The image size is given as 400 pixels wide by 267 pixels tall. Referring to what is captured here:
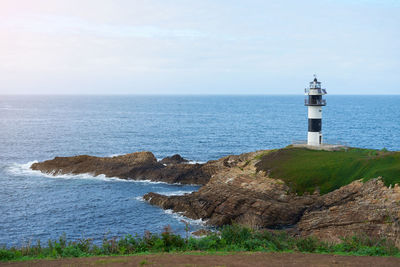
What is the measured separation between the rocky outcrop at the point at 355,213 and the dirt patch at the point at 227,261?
963 cm

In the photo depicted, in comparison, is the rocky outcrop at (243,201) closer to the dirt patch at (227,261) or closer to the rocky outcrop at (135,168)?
the rocky outcrop at (135,168)

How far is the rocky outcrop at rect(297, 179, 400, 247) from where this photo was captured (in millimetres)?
27453

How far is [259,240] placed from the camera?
67.2 ft

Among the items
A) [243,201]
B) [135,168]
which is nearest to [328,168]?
[243,201]

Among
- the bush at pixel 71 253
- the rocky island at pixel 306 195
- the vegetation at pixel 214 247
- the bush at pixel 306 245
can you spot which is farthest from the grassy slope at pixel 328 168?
the bush at pixel 71 253

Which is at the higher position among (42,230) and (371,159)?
(371,159)

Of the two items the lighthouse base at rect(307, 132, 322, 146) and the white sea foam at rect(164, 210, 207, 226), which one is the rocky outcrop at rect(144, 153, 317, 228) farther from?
the lighthouse base at rect(307, 132, 322, 146)

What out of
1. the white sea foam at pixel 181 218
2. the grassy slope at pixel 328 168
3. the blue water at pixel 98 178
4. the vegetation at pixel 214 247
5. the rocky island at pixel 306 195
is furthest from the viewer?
the white sea foam at pixel 181 218

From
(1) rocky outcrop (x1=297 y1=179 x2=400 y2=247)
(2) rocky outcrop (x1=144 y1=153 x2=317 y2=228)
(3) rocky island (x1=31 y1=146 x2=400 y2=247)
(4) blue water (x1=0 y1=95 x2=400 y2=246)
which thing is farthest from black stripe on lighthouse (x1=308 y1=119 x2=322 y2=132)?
(1) rocky outcrop (x1=297 y1=179 x2=400 y2=247)

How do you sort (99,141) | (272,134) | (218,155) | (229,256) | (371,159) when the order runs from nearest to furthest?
(229,256) → (371,159) → (218,155) → (99,141) → (272,134)

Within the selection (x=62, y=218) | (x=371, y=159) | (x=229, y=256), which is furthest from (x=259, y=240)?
(x=62, y=218)

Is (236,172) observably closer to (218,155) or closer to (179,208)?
(179,208)

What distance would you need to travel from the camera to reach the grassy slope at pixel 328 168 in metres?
34.7

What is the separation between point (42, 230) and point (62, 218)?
3.20 m
